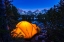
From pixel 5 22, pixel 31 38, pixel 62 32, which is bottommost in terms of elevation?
pixel 31 38

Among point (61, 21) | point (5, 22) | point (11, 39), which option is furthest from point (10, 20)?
point (61, 21)

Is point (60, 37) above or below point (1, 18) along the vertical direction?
below

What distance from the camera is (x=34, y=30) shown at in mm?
5641

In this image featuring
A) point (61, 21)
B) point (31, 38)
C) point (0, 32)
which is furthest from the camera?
point (31, 38)

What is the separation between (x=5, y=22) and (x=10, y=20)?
7 centimetres

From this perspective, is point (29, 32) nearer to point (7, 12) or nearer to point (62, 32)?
point (62, 32)

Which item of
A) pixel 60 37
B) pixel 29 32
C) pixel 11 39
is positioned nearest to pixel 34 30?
pixel 29 32

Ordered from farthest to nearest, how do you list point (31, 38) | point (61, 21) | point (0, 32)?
point (31, 38), point (61, 21), point (0, 32)

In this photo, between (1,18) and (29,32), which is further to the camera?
(29,32)

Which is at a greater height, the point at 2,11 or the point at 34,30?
the point at 2,11

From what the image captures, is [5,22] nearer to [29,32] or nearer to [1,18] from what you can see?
[1,18]

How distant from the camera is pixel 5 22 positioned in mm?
2443

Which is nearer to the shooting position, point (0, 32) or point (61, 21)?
point (0, 32)

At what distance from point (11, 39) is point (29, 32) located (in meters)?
3.28
